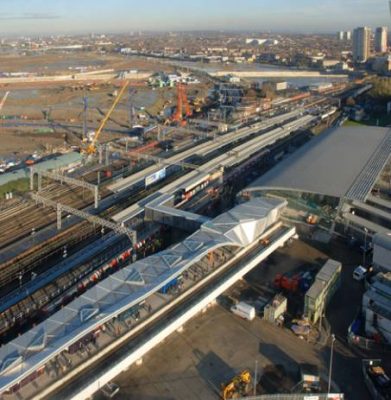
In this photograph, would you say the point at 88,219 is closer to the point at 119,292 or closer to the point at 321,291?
the point at 119,292

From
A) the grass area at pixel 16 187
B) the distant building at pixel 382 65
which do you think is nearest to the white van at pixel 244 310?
the grass area at pixel 16 187

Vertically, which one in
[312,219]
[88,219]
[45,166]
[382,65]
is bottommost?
[312,219]

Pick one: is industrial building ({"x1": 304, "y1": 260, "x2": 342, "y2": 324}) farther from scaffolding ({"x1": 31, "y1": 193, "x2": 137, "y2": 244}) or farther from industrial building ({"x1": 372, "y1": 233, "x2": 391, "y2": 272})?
scaffolding ({"x1": 31, "y1": 193, "x2": 137, "y2": 244})

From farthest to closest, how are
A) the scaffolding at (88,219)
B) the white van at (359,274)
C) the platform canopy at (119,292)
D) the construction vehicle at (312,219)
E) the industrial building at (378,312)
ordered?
1. the construction vehicle at (312,219)
2. the scaffolding at (88,219)
3. the white van at (359,274)
4. the industrial building at (378,312)
5. the platform canopy at (119,292)

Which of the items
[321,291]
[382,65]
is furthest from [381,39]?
[321,291]

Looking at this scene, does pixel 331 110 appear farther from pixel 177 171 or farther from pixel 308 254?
pixel 308 254

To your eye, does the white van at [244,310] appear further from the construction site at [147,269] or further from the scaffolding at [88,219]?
the scaffolding at [88,219]

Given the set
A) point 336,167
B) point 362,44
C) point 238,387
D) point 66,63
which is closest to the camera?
point 238,387
